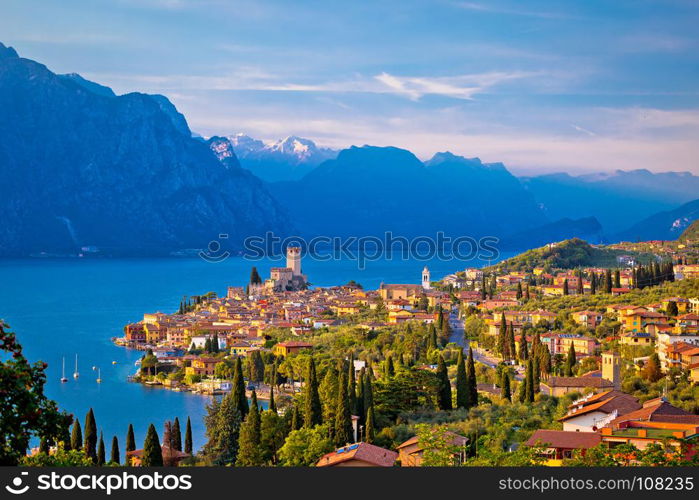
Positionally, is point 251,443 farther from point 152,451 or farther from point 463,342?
→ point 463,342

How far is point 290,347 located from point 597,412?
674 inches

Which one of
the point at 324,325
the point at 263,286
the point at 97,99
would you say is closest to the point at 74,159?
the point at 97,99

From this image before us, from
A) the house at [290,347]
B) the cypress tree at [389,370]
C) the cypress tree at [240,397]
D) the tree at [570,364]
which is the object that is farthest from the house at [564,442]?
the house at [290,347]

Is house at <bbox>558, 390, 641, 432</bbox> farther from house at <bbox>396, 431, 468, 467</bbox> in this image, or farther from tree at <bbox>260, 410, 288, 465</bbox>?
tree at <bbox>260, 410, 288, 465</bbox>

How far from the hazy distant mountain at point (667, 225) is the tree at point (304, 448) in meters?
87.3

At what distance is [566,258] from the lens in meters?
57.0

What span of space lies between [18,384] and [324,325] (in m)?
31.3

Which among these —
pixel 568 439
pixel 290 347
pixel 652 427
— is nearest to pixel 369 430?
pixel 568 439

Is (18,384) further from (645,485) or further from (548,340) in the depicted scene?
(548,340)

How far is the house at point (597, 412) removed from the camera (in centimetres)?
1391

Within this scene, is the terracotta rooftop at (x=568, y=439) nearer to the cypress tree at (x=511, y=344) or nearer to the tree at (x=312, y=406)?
the tree at (x=312, y=406)

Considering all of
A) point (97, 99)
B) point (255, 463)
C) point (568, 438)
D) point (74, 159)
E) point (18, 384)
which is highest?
point (97, 99)

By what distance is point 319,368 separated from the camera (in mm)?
24406

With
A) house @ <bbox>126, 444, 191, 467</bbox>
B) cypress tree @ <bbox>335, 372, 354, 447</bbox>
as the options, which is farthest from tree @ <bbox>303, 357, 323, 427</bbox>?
house @ <bbox>126, 444, 191, 467</bbox>
